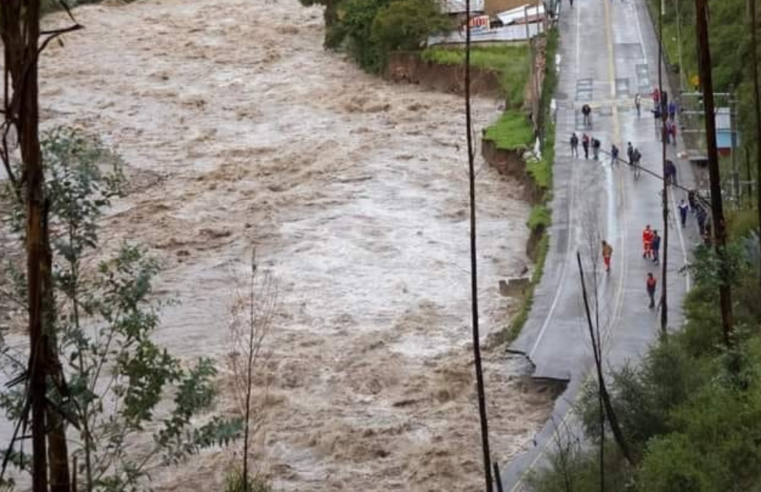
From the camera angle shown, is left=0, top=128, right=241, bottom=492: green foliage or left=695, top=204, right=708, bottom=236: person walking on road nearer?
left=0, top=128, right=241, bottom=492: green foliage

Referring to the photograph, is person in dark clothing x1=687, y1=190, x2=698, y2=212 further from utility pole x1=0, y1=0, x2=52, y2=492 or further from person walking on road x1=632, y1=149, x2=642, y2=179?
utility pole x1=0, y1=0, x2=52, y2=492

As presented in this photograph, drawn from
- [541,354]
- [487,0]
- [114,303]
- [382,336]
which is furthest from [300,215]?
[114,303]

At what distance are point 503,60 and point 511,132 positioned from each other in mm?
12560

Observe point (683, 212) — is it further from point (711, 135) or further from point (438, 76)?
point (438, 76)

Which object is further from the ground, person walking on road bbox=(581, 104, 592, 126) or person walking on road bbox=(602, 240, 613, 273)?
person walking on road bbox=(581, 104, 592, 126)

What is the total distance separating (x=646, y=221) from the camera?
42781mm

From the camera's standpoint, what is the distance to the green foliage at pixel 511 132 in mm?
54250

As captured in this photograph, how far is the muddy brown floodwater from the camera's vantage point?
30094 millimetres

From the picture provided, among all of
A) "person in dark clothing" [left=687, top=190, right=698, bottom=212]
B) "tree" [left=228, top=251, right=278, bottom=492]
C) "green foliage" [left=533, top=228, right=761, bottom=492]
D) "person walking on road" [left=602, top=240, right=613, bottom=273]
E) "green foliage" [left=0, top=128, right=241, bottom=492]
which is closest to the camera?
"green foliage" [left=0, top=128, right=241, bottom=492]

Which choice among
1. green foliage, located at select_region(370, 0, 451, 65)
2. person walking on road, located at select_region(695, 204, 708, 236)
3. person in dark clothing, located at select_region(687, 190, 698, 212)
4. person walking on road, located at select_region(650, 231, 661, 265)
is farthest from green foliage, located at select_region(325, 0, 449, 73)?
person walking on road, located at select_region(650, 231, 661, 265)

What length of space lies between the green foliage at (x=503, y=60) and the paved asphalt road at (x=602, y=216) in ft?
7.04

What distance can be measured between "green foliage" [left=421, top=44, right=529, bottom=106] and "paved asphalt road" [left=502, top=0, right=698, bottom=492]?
2.15 meters

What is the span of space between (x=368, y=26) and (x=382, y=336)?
1618 inches

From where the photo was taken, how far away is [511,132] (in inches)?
2212
